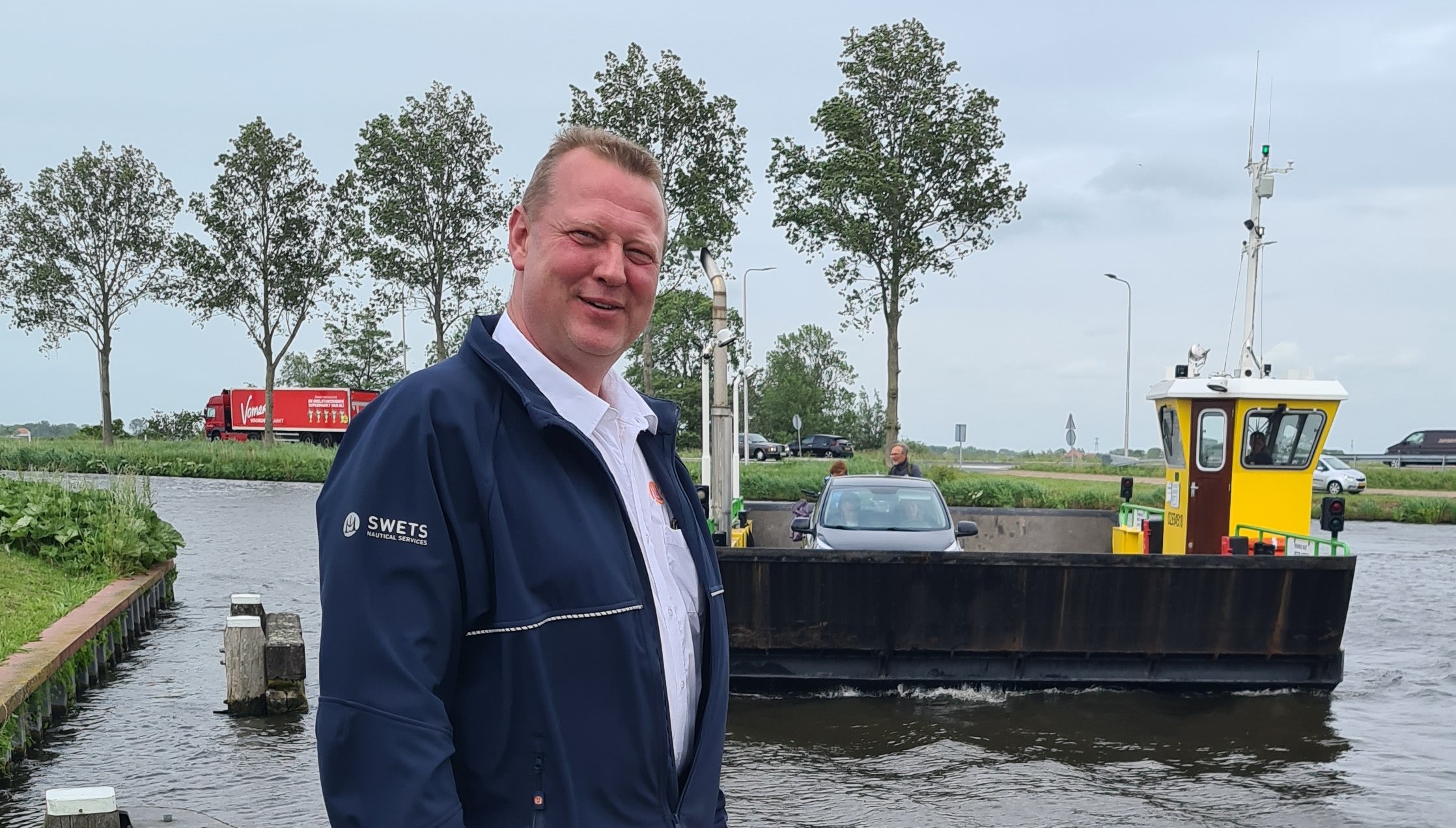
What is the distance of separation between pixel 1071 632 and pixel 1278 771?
2226 mm

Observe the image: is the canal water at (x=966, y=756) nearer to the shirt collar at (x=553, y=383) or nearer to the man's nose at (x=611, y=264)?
the shirt collar at (x=553, y=383)

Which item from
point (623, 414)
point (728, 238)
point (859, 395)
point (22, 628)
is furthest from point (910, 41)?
point (859, 395)

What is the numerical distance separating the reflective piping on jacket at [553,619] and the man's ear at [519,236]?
69 cm

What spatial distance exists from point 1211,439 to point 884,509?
4129 millimetres

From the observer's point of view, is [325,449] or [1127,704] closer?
[1127,704]

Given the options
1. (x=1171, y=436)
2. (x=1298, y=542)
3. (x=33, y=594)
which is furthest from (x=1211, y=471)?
(x=33, y=594)

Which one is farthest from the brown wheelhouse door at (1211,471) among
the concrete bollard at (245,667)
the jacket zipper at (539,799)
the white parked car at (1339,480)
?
the white parked car at (1339,480)

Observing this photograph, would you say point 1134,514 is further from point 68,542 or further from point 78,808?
point 78,808

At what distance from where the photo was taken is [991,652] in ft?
40.2

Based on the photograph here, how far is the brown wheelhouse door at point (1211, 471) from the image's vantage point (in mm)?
14898

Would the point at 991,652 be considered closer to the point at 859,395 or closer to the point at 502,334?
the point at 502,334

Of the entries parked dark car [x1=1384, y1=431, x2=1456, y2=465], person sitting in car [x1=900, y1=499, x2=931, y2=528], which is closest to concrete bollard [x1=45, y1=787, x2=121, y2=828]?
person sitting in car [x1=900, y1=499, x2=931, y2=528]

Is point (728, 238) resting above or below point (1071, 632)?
above

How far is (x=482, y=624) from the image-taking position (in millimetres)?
2182
